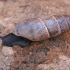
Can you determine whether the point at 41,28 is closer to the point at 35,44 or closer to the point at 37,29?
the point at 37,29

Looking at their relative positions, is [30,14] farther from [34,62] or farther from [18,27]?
[34,62]

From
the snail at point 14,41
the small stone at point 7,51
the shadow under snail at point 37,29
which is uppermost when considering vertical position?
the shadow under snail at point 37,29

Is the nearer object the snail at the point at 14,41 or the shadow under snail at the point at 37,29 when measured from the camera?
the shadow under snail at the point at 37,29

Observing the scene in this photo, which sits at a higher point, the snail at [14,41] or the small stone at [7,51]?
the snail at [14,41]

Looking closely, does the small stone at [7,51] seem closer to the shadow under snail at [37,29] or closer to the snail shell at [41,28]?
the shadow under snail at [37,29]

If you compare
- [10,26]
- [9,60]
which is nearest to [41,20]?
[10,26]

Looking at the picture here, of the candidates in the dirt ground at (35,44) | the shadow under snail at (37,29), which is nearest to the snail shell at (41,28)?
the shadow under snail at (37,29)

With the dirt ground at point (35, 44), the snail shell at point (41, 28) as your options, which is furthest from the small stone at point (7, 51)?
the snail shell at point (41, 28)
